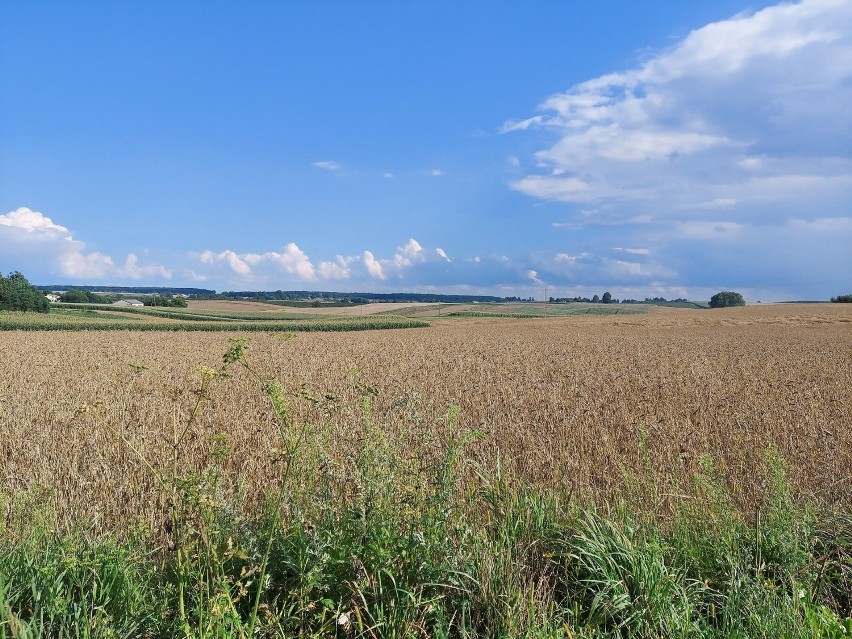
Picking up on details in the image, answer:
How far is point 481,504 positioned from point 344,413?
464 centimetres

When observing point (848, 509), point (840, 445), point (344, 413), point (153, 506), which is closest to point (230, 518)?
point (153, 506)

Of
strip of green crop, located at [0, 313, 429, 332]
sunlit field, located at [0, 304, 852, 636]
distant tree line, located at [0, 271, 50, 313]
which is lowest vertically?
strip of green crop, located at [0, 313, 429, 332]

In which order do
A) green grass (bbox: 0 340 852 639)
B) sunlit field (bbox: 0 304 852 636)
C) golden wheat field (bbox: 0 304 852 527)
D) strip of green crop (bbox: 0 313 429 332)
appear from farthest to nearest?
strip of green crop (bbox: 0 313 429 332) → golden wheat field (bbox: 0 304 852 527) → sunlit field (bbox: 0 304 852 636) → green grass (bbox: 0 340 852 639)

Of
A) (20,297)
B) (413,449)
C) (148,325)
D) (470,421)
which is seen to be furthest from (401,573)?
(20,297)

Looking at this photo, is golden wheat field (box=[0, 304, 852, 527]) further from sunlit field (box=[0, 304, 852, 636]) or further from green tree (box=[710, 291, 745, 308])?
green tree (box=[710, 291, 745, 308])

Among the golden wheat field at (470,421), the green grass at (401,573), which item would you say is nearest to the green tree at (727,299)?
the golden wheat field at (470,421)

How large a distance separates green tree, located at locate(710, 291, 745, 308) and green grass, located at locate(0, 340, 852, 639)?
135 meters

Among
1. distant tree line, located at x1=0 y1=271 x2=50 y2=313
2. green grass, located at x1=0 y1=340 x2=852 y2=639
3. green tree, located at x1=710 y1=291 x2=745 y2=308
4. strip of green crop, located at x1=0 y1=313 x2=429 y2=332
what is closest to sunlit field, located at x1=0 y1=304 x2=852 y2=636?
green grass, located at x1=0 y1=340 x2=852 y2=639

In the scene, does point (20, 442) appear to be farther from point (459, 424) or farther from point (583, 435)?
point (583, 435)

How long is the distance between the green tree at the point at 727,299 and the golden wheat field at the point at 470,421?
381ft

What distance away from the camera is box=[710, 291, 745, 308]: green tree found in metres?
125

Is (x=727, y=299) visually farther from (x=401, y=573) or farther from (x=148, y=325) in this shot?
(x=401, y=573)

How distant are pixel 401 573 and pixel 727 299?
141968 mm

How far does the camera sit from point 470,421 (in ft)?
36.1
